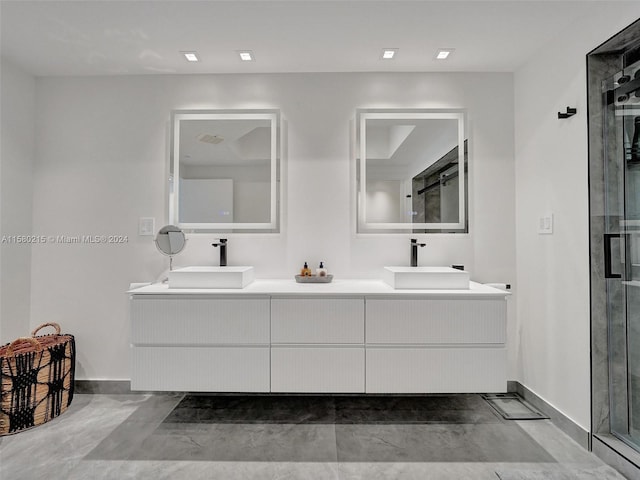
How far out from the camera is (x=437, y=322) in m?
1.91

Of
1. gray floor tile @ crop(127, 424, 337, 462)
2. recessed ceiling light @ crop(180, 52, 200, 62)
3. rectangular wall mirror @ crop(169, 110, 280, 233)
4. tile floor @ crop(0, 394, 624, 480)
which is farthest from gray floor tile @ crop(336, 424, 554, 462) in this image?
recessed ceiling light @ crop(180, 52, 200, 62)

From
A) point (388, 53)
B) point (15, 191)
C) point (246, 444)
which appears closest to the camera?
point (246, 444)

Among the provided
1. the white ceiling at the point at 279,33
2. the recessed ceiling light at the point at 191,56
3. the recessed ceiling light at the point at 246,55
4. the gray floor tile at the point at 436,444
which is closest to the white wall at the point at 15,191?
the white ceiling at the point at 279,33

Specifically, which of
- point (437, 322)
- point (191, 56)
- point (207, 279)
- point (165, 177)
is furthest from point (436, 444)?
point (191, 56)

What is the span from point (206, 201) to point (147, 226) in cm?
47

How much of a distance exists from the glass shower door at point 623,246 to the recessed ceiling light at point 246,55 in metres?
2.01

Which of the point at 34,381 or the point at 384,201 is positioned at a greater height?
the point at 384,201

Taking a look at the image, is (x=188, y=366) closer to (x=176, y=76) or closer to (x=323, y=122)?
(x=323, y=122)

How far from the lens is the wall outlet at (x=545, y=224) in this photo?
210 centimetres

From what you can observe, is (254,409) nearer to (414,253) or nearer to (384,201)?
(414,253)

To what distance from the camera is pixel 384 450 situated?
72.7 inches

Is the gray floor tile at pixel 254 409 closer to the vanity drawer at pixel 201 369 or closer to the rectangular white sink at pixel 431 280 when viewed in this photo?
the vanity drawer at pixel 201 369

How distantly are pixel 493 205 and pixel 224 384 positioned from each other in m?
2.13

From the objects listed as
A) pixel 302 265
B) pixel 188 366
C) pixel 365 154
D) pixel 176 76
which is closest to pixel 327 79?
pixel 365 154
